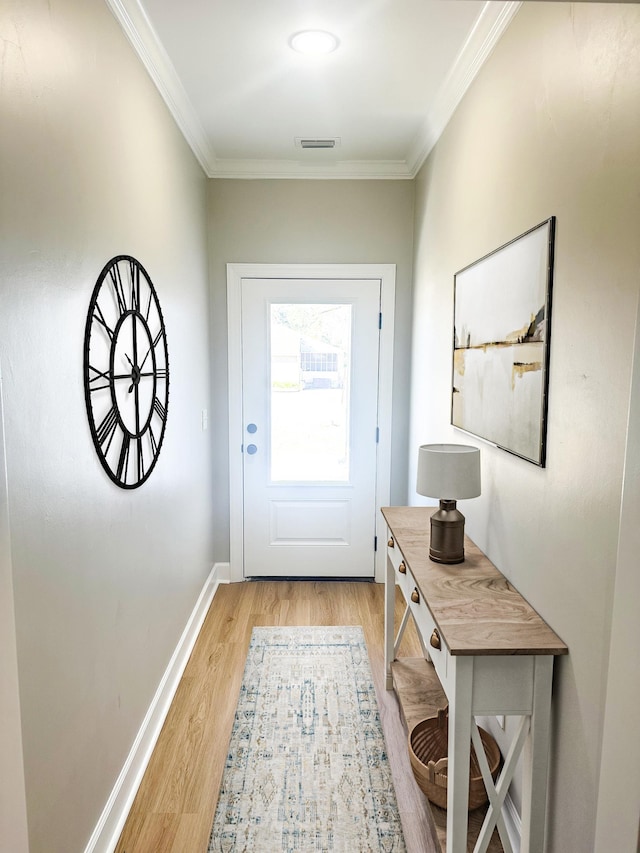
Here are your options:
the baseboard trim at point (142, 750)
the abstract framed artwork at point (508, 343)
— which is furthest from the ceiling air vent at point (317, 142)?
the baseboard trim at point (142, 750)

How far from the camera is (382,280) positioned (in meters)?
3.75

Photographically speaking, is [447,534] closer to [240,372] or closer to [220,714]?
[220,714]

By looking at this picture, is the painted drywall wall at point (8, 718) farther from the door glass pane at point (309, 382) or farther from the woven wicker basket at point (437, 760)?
the door glass pane at point (309, 382)

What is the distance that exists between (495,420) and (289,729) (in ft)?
4.88

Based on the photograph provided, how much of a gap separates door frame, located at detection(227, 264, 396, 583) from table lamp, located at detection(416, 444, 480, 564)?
1828 millimetres

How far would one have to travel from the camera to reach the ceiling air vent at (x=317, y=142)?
3229mm

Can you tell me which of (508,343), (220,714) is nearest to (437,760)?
(220,714)

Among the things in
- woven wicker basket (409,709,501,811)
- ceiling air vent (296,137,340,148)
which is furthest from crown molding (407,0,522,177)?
woven wicker basket (409,709,501,811)

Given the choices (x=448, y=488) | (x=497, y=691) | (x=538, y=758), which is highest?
(x=448, y=488)

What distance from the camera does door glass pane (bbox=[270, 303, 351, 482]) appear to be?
376cm

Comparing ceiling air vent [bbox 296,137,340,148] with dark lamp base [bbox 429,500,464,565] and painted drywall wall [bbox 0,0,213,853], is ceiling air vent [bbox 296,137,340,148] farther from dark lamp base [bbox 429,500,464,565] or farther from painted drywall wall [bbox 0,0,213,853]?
dark lamp base [bbox 429,500,464,565]

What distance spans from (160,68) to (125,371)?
1.26 m

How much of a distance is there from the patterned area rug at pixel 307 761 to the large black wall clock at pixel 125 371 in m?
1.12

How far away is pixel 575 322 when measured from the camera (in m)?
1.44
